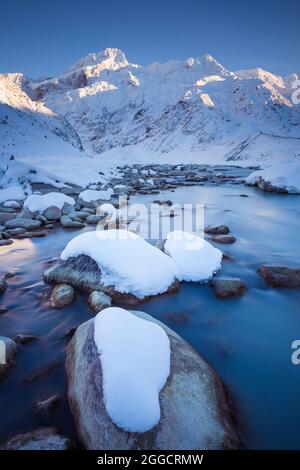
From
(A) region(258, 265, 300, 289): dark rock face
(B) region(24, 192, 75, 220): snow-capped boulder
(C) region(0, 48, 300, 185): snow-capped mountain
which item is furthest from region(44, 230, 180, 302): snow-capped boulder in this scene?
(C) region(0, 48, 300, 185): snow-capped mountain

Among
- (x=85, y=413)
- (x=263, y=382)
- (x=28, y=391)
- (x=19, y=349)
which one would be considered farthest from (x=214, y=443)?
(x=19, y=349)

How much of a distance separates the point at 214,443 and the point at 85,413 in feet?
3.23

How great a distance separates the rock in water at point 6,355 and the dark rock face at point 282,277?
13.3 ft

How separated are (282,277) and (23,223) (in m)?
6.89

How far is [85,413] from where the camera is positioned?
225cm

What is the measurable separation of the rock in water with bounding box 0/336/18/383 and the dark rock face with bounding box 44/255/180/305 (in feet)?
4.54

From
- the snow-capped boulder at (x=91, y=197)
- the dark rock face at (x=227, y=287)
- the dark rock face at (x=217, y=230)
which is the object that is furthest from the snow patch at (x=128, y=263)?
the snow-capped boulder at (x=91, y=197)

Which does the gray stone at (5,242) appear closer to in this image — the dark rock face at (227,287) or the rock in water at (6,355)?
the rock in water at (6,355)

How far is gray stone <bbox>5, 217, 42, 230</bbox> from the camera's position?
26.6 feet

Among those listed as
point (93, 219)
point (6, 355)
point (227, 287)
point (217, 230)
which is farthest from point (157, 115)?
point (6, 355)

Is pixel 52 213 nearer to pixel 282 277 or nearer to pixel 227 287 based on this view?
pixel 227 287

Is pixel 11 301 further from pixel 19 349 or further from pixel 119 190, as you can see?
pixel 119 190

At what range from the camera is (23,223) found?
328 inches

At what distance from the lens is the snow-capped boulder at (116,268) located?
4281mm
